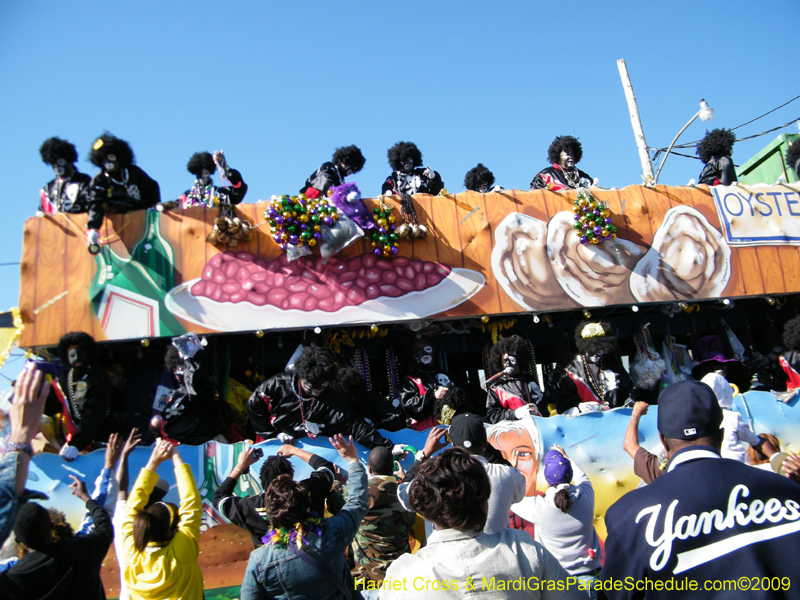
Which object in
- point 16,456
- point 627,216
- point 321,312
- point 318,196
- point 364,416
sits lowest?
point 364,416

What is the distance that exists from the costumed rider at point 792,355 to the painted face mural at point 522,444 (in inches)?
159

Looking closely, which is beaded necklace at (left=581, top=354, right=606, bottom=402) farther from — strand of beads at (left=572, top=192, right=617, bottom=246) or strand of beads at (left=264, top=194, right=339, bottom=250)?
strand of beads at (left=264, top=194, right=339, bottom=250)

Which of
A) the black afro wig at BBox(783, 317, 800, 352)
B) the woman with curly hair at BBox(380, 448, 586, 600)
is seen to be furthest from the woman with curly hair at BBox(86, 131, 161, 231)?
the black afro wig at BBox(783, 317, 800, 352)

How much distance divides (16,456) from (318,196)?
4543 mm


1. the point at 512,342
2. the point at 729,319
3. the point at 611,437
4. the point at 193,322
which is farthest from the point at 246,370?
the point at 729,319

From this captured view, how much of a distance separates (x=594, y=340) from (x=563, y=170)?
2.67 m

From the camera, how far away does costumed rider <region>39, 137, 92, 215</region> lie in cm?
674

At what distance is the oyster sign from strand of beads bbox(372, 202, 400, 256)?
437cm

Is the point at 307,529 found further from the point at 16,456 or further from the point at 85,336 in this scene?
the point at 85,336

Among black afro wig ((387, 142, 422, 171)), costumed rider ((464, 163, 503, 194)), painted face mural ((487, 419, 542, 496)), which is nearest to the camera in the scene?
painted face mural ((487, 419, 542, 496))

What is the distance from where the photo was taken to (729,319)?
8.45 metres

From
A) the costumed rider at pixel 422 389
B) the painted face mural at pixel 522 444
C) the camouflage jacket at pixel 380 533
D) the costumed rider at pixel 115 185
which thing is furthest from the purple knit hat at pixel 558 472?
the costumed rider at pixel 115 185

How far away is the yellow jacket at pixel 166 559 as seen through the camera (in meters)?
2.99

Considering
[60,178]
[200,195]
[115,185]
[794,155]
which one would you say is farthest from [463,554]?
[794,155]
